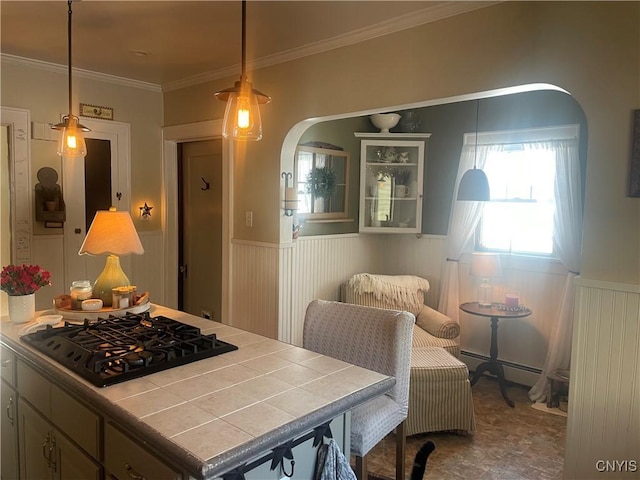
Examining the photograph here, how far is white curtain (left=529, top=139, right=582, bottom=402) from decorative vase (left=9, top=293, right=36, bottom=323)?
11.4ft

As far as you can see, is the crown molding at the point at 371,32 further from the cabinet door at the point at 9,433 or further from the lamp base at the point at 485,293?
the cabinet door at the point at 9,433

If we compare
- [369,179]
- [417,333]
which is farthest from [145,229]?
[417,333]

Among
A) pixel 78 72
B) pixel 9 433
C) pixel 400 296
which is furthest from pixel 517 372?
pixel 78 72

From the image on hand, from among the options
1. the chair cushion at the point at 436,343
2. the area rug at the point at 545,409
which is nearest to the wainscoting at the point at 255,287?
the chair cushion at the point at 436,343

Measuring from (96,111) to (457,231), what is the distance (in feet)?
10.8

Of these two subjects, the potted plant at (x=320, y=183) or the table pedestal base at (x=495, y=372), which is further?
the potted plant at (x=320, y=183)

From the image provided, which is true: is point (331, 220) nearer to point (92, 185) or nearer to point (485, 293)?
point (485, 293)

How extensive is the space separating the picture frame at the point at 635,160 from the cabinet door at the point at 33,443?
258 centimetres

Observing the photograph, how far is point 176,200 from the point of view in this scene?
4598mm

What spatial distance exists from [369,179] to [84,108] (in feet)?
8.41

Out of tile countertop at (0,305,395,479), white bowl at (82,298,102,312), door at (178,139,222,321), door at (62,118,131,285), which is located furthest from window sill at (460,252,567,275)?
door at (62,118,131,285)

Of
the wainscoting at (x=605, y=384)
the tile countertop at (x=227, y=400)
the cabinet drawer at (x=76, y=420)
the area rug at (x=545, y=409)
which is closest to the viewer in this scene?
the tile countertop at (x=227, y=400)

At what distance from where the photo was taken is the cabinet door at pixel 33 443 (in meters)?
1.87

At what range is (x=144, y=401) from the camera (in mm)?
1411
